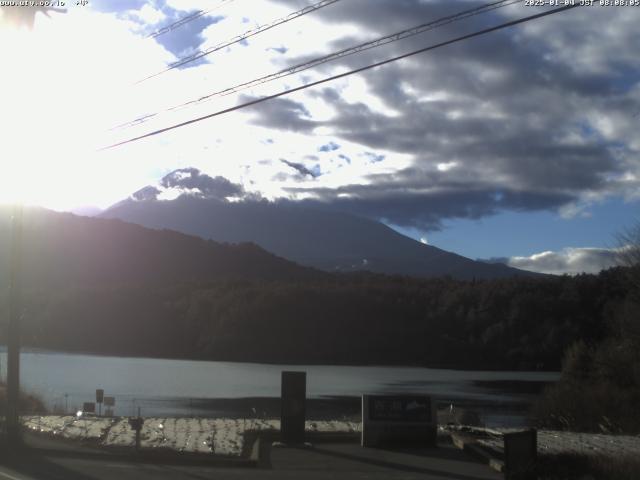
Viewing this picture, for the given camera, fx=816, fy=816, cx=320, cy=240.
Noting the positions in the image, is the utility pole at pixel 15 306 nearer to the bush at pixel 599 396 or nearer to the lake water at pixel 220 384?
the lake water at pixel 220 384

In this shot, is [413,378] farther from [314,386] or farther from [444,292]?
[444,292]

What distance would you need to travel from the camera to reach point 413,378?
46.1 m

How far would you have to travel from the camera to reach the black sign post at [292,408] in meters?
19.8

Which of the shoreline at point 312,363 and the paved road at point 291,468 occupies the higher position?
the paved road at point 291,468

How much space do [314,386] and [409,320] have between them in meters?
15.6

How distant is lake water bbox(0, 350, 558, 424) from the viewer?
35.4m

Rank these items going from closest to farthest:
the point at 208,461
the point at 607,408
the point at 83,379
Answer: the point at 208,461, the point at 607,408, the point at 83,379

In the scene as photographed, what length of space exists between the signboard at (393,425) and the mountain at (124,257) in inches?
2154

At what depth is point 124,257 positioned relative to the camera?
270 ft

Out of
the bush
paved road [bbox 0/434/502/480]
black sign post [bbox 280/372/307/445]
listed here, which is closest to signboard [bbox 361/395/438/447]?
paved road [bbox 0/434/502/480]

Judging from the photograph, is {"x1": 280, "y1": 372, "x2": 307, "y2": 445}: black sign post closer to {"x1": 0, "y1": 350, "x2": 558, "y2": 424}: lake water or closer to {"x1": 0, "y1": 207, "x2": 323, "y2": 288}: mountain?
{"x1": 0, "y1": 350, "x2": 558, "y2": 424}: lake water

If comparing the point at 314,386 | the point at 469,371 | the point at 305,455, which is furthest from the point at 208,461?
the point at 469,371

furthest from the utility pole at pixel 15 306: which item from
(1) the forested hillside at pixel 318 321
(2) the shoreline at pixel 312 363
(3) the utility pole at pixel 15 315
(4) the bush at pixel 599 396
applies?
(1) the forested hillside at pixel 318 321

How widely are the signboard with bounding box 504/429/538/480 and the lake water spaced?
775 inches
